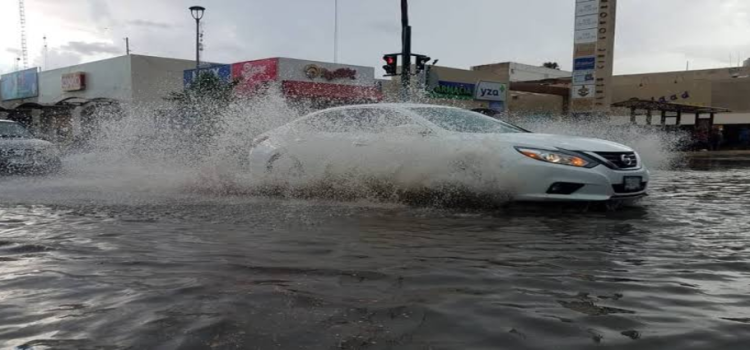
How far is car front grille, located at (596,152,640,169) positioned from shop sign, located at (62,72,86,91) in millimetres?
29431

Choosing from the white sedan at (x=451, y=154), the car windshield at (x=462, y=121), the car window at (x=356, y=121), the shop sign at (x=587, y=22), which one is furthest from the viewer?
the shop sign at (x=587, y=22)

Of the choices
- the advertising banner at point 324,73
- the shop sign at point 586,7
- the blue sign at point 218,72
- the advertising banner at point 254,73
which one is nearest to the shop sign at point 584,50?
the shop sign at point 586,7

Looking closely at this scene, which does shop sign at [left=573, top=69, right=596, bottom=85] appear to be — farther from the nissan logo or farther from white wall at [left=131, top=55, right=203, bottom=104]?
the nissan logo

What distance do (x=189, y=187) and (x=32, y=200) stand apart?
1.88 m

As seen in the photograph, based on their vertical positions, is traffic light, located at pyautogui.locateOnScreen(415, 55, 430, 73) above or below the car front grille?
above

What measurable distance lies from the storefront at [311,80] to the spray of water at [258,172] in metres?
11.3

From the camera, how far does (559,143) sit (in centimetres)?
575

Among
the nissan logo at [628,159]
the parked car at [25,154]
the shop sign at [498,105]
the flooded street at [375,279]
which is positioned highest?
the shop sign at [498,105]

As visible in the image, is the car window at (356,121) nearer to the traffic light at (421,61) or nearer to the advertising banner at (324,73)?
the traffic light at (421,61)

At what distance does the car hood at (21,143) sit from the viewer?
1101 cm

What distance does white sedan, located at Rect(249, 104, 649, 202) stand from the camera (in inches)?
219

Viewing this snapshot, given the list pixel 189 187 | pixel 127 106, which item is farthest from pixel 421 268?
pixel 127 106

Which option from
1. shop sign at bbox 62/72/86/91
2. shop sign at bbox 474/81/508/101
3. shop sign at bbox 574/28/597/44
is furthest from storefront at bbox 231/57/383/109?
shop sign at bbox 62/72/86/91

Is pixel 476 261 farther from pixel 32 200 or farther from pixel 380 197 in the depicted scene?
pixel 32 200
